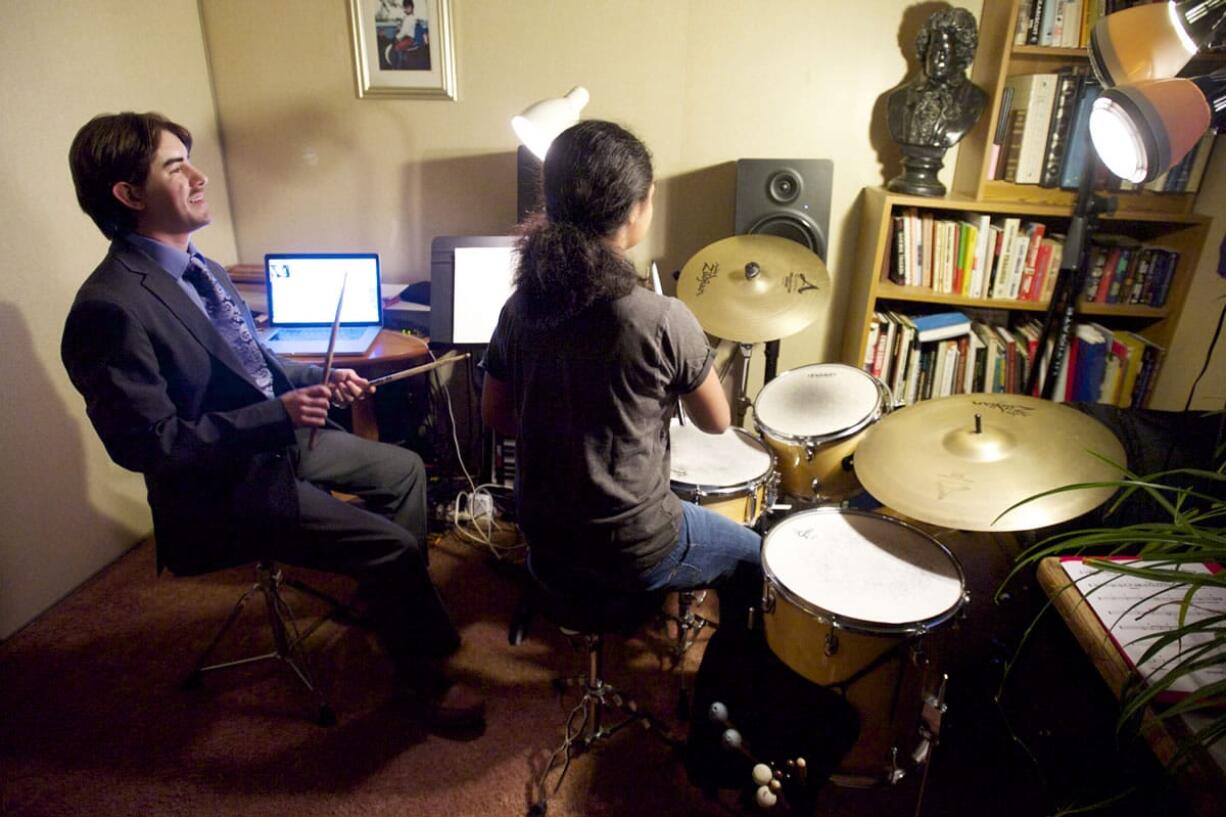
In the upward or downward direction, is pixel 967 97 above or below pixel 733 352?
above

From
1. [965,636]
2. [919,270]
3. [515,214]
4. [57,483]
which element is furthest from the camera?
[515,214]

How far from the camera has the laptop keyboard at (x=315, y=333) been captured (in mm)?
2174

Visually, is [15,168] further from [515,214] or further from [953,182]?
[953,182]

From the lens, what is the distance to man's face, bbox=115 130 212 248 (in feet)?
4.82

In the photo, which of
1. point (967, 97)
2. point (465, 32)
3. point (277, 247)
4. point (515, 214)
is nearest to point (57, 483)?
point (277, 247)

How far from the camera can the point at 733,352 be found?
9.12 ft

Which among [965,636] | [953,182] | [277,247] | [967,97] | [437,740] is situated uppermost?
[967,97]

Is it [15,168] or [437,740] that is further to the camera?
[15,168]

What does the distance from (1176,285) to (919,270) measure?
72 centimetres

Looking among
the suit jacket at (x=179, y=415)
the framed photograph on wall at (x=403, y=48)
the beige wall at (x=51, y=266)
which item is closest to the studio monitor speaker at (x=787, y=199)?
the framed photograph on wall at (x=403, y=48)

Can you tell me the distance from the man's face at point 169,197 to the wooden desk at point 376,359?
544mm

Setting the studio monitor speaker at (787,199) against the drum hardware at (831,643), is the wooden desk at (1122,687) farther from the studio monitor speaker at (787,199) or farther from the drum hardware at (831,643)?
the studio monitor speaker at (787,199)

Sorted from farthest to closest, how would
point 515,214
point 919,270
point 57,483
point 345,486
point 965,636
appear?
1. point 515,214
2. point 919,270
3. point 57,483
4. point 345,486
5. point 965,636

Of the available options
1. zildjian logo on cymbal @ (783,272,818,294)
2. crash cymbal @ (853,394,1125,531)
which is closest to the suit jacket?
crash cymbal @ (853,394,1125,531)
